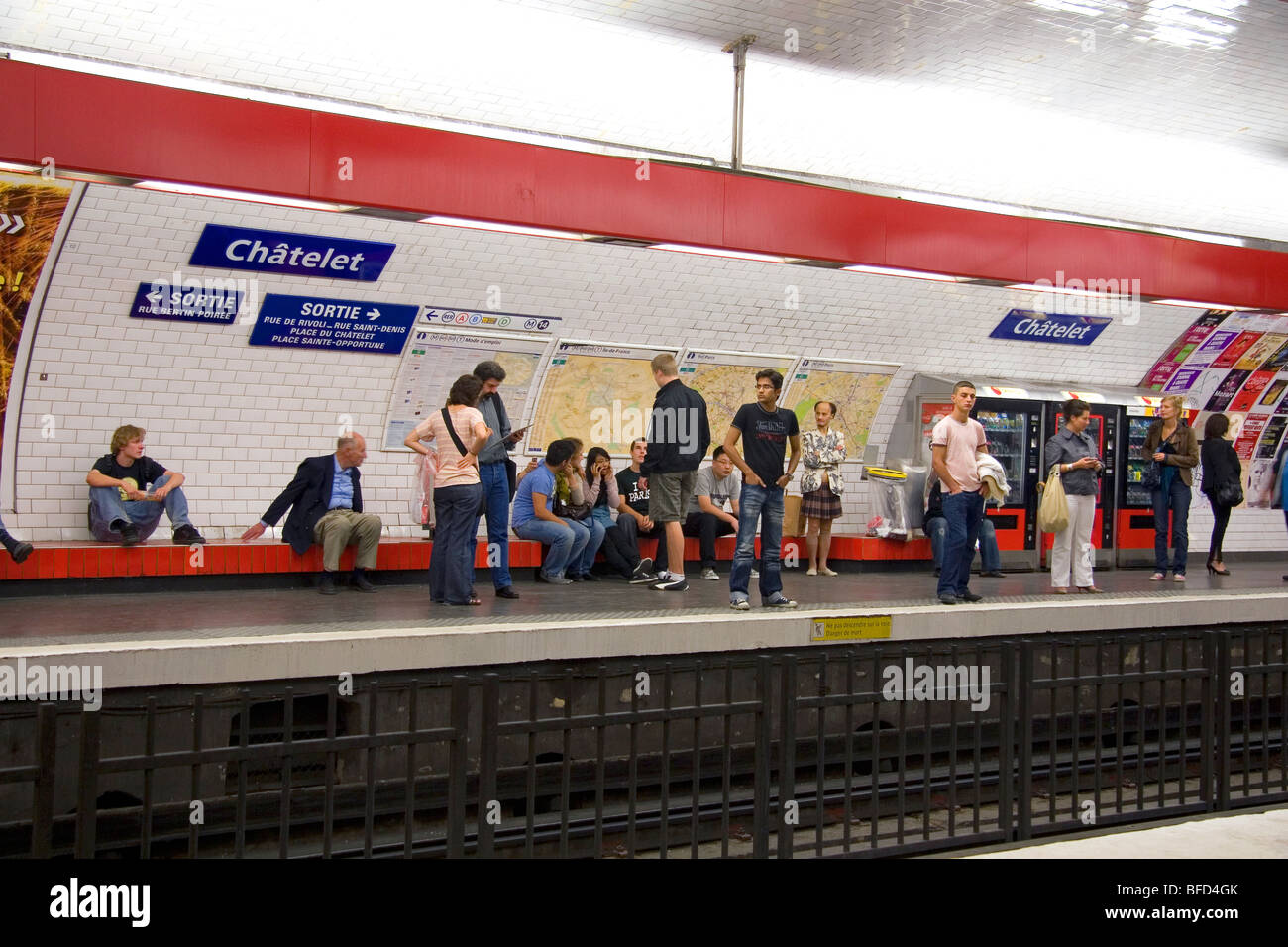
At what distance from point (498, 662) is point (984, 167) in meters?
7.80

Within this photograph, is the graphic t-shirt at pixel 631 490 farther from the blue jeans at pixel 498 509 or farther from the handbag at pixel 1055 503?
the handbag at pixel 1055 503

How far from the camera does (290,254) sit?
31.1 feet

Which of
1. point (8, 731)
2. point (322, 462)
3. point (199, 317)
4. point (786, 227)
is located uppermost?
point (786, 227)

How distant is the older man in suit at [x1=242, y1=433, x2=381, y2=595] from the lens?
8859mm

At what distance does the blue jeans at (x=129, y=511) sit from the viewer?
29.4 ft

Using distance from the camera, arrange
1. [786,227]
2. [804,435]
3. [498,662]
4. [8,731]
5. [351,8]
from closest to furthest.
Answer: [8,731] < [498,662] < [351,8] < [786,227] < [804,435]

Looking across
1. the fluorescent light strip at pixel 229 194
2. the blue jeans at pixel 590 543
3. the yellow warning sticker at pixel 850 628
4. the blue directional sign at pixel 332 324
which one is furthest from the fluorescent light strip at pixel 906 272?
the fluorescent light strip at pixel 229 194

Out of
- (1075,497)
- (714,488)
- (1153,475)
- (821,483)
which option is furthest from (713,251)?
(1153,475)

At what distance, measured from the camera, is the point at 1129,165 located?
40.9ft

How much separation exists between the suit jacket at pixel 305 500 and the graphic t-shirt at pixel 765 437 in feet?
9.93

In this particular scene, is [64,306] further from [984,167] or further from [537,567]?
[984,167]

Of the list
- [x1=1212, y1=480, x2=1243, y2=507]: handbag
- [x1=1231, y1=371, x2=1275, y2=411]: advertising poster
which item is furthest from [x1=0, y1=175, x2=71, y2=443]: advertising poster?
[x1=1231, y1=371, x2=1275, y2=411]: advertising poster
